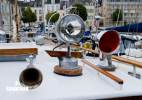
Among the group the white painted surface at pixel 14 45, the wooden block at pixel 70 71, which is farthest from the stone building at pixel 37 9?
the wooden block at pixel 70 71

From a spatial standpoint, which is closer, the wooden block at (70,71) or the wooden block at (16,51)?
the wooden block at (70,71)

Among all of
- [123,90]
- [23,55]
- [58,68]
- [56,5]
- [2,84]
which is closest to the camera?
[123,90]

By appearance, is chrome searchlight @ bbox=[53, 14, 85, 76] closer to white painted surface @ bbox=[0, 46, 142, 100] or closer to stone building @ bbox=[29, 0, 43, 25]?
white painted surface @ bbox=[0, 46, 142, 100]

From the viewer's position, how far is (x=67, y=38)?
190 centimetres

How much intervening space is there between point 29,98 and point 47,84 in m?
0.33

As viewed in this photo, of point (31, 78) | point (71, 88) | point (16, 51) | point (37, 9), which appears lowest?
point (71, 88)

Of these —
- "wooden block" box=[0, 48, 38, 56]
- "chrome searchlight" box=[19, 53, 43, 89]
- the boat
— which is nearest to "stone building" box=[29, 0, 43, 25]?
"wooden block" box=[0, 48, 38, 56]

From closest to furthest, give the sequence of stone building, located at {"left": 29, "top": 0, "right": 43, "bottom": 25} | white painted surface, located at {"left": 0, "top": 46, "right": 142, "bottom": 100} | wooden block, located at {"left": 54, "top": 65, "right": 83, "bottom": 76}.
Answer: white painted surface, located at {"left": 0, "top": 46, "right": 142, "bottom": 100} → wooden block, located at {"left": 54, "top": 65, "right": 83, "bottom": 76} → stone building, located at {"left": 29, "top": 0, "right": 43, "bottom": 25}

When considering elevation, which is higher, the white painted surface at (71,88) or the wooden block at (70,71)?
the wooden block at (70,71)

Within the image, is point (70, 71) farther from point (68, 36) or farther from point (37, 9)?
point (37, 9)

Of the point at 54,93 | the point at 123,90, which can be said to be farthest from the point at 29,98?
the point at 123,90

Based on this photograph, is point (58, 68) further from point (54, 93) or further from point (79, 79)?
point (54, 93)

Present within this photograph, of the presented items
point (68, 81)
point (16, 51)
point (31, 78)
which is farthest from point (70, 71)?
point (16, 51)

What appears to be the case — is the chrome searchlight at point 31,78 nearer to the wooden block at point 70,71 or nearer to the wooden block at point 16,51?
the wooden block at point 70,71
